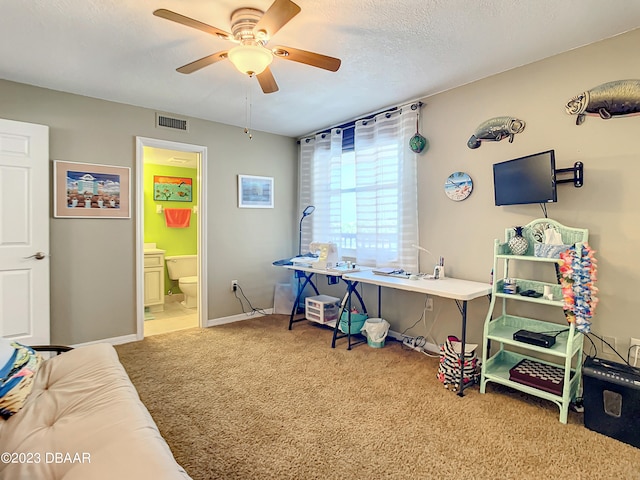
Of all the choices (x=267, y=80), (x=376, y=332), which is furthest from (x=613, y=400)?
(x=267, y=80)

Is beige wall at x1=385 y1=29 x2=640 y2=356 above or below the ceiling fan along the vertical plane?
below

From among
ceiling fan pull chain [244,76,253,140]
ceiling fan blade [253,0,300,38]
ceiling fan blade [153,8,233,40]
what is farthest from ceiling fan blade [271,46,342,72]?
ceiling fan pull chain [244,76,253,140]

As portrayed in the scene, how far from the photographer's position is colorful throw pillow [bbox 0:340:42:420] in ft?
4.40

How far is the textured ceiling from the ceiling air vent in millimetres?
291

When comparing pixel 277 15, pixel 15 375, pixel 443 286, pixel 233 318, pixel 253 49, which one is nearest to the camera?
pixel 15 375

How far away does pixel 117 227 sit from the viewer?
11.3 ft

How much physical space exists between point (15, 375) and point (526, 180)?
3.08 m

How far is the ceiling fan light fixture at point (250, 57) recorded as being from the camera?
1.88 m

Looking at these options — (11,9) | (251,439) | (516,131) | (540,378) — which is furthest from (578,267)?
(11,9)

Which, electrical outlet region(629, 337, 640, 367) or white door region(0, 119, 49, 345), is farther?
white door region(0, 119, 49, 345)

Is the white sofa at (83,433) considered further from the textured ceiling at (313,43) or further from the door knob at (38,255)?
the textured ceiling at (313,43)

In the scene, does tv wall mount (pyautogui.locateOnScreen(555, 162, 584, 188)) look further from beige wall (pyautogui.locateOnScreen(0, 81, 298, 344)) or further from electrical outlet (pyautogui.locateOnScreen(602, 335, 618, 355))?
beige wall (pyautogui.locateOnScreen(0, 81, 298, 344))

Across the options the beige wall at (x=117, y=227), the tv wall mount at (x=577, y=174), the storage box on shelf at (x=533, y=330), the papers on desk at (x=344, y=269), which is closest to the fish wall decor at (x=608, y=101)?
the tv wall mount at (x=577, y=174)

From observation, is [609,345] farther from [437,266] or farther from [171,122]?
[171,122]
